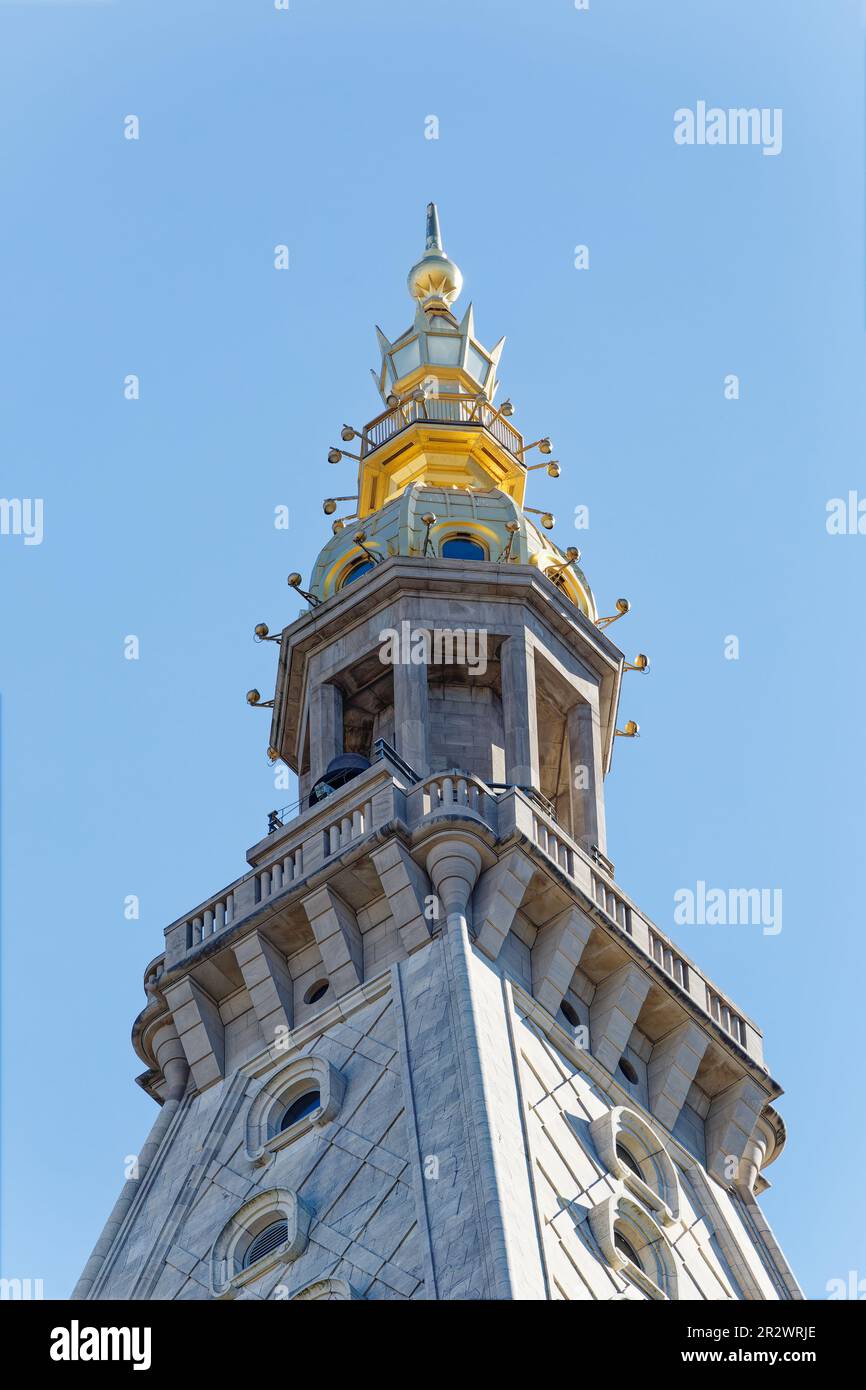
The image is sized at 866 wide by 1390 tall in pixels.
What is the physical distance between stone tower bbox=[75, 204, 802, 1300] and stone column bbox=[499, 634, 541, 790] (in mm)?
57

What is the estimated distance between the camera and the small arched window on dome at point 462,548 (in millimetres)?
59219

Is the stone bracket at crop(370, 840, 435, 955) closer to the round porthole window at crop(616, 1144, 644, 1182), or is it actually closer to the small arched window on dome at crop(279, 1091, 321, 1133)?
the small arched window on dome at crop(279, 1091, 321, 1133)

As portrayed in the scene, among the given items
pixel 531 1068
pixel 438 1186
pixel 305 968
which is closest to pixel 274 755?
pixel 305 968

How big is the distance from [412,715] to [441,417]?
11378mm

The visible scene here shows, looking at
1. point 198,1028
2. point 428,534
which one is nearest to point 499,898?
point 198,1028

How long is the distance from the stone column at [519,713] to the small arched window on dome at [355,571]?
3.96 m

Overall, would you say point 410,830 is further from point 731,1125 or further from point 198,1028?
point 731,1125

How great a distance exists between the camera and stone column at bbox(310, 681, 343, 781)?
56.1 metres

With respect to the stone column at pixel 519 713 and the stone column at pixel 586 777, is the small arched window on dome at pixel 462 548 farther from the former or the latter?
the stone column at pixel 586 777

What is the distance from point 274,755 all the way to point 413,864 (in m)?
11.4

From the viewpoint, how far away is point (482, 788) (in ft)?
168
